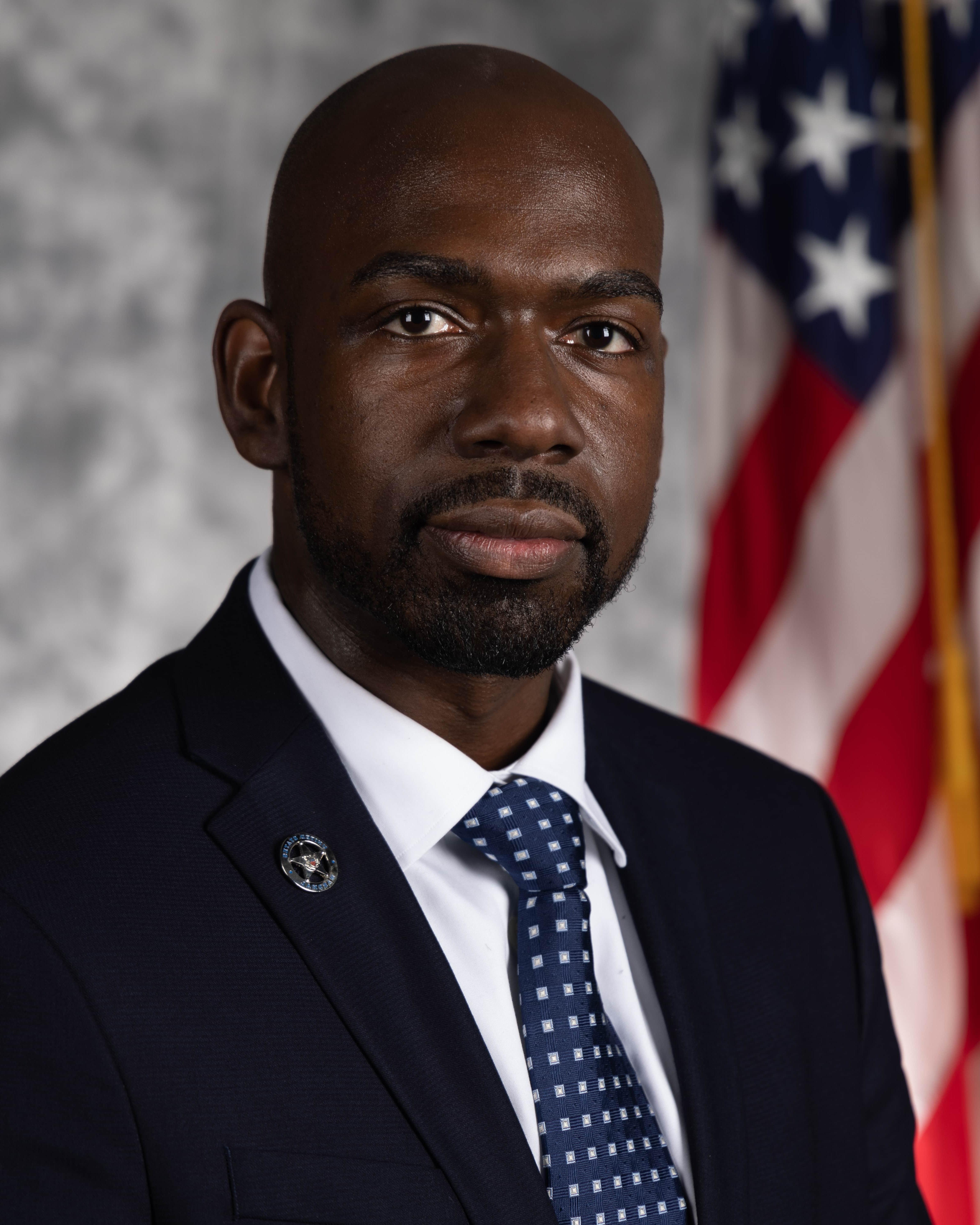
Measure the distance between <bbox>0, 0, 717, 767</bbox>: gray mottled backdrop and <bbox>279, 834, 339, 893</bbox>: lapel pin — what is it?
83.6 inches

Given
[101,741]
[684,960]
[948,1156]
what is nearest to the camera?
[101,741]

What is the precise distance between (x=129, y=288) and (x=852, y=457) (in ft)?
5.91

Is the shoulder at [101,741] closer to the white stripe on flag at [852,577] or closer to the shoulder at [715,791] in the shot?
the shoulder at [715,791]

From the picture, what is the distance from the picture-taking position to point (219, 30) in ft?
12.1

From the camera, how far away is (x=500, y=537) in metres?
1.60

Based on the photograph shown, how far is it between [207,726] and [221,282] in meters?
2.26

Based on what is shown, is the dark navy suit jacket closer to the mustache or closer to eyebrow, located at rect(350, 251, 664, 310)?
the mustache

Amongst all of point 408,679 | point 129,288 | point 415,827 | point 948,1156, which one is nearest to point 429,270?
point 408,679

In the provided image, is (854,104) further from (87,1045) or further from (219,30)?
(87,1045)

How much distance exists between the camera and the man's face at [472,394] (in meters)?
1.60

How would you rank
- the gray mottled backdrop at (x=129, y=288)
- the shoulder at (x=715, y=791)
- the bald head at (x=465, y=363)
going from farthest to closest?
1. the gray mottled backdrop at (x=129, y=288)
2. the shoulder at (x=715, y=791)
3. the bald head at (x=465, y=363)

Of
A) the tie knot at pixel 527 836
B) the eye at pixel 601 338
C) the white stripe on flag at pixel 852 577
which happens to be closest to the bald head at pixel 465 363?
the eye at pixel 601 338

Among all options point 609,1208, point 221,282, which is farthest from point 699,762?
point 221,282

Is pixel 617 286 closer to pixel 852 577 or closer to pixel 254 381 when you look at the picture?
pixel 254 381
